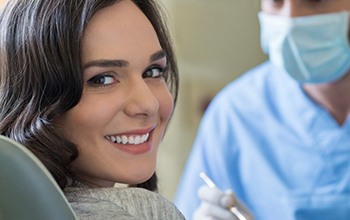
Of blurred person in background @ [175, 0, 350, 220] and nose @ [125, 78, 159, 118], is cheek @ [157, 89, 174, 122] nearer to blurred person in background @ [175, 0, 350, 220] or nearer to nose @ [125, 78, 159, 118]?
nose @ [125, 78, 159, 118]

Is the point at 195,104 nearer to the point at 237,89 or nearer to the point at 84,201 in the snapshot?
the point at 237,89

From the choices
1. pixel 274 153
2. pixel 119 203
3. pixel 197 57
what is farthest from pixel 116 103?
pixel 197 57

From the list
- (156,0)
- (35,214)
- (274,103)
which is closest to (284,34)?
(274,103)

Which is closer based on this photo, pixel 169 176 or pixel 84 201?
pixel 84 201

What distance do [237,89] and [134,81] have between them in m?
1.00

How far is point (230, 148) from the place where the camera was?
1834 millimetres

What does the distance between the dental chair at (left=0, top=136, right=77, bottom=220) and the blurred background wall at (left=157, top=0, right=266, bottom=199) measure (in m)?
1.78

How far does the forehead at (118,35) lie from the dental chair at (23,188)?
9.9 inches

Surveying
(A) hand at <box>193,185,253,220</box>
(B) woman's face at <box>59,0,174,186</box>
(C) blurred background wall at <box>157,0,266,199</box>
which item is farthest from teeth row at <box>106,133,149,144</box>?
(C) blurred background wall at <box>157,0,266,199</box>

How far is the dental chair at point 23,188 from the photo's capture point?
0.68 m

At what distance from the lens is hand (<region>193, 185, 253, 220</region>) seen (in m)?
1.46

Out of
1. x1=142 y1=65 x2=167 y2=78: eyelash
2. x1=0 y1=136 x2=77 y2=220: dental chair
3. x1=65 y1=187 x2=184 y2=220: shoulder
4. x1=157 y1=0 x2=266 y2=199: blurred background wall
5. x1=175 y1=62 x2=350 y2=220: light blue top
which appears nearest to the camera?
x1=0 y1=136 x2=77 y2=220: dental chair

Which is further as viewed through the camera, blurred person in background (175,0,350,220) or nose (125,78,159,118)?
blurred person in background (175,0,350,220)

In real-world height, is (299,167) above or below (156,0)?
below
